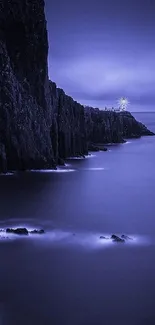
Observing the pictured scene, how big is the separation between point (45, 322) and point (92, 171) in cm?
4066

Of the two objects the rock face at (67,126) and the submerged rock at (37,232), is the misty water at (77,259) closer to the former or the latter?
the submerged rock at (37,232)

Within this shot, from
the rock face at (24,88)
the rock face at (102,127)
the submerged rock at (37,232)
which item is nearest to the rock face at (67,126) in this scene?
the rock face at (24,88)

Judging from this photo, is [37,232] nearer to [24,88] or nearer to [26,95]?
[26,95]

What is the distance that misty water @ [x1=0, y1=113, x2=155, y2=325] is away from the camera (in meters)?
13.7

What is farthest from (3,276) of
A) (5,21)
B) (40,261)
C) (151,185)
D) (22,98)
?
(5,21)

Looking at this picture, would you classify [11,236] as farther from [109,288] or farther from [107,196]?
[107,196]

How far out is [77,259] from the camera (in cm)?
1897

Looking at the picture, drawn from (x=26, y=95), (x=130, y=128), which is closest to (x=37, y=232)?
(x=26, y=95)

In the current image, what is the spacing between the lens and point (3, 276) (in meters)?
16.4

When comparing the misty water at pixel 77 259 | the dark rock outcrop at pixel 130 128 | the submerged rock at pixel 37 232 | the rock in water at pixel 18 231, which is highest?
the dark rock outcrop at pixel 130 128

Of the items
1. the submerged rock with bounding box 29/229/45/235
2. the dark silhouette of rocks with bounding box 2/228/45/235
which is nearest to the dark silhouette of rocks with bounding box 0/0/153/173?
the submerged rock with bounding box 29/229/45/235

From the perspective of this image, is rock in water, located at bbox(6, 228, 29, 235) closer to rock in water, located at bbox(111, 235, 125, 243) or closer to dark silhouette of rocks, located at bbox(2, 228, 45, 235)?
dark silhouette of rocks, located at bbox(2, 228, 45, 235)

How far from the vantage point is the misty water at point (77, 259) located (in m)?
13.7

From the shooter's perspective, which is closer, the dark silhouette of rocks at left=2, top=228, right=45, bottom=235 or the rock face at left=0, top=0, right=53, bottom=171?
the dark silhouette of rocks at left=2, top=228, right=45, bottom=235
